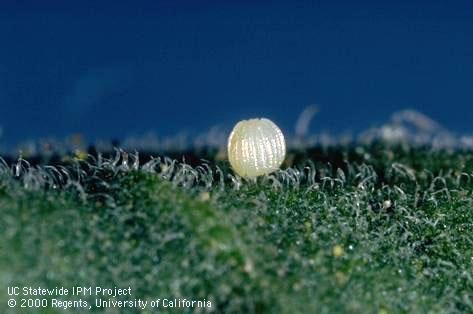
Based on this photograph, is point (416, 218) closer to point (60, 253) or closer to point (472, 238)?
point (472, 238)

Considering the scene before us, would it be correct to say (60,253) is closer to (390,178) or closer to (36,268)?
(36,268)

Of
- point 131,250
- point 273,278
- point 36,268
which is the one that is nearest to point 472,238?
point 273,278

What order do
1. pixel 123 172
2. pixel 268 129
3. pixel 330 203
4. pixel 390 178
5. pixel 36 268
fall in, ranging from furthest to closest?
pixel 390 178, pixel 268 129, pixel 330 203, pixel 123 172, pixel 36 268

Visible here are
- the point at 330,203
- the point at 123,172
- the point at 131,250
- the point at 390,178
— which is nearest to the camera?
the point at 131,250

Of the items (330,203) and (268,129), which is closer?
(330,203)

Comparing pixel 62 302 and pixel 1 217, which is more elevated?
pixel 1 217

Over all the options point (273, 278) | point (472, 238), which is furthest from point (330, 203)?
point (273, 278)
